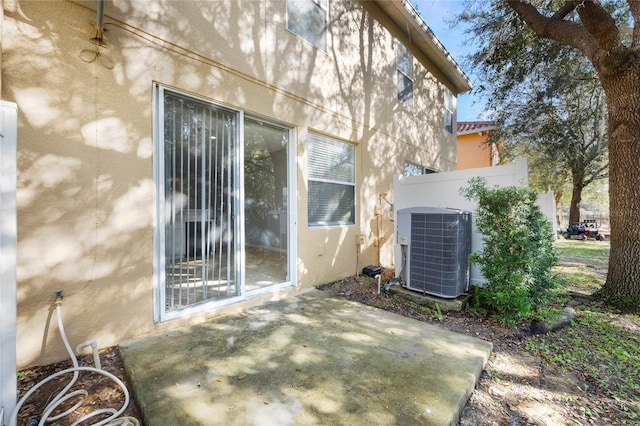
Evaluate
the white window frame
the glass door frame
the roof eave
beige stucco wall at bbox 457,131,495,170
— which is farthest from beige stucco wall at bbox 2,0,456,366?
beige stucco wall at bbox 457,131,495,170

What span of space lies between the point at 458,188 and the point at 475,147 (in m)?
10.7

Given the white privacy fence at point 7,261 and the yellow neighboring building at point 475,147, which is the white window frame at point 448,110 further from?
the white privacy fence at point 7,261

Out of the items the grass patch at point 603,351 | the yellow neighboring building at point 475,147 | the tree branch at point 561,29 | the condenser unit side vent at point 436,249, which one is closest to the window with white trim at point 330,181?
the condenser unit side vent at point 436,249

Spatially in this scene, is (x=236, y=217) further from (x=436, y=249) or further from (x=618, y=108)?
(x=618, y=108)

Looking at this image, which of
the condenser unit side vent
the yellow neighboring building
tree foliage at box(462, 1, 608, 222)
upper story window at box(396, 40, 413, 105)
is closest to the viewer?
the condenser unit side vent

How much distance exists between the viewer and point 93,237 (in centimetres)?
243

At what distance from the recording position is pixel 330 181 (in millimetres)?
4773

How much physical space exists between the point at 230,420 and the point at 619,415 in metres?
2.56

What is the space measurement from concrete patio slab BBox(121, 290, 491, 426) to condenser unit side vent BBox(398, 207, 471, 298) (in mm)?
834

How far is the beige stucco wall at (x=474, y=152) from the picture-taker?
42.4ft

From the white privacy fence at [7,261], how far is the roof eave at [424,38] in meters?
6.32

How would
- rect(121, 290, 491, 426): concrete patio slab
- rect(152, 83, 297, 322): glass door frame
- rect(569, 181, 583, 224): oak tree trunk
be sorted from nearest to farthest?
rect(121, 290, 491, 426): concrete patio slab < rect(152, 83, 297, 322): glass door frame < rect(569, 181, 583, 224): oak tree trunk

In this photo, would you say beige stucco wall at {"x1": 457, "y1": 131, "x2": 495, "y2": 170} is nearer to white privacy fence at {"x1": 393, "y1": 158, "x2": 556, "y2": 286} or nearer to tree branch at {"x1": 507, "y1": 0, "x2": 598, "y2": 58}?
tree branch at {"x1": 507, "y1": 0, "x2": 598, "y2": 58}

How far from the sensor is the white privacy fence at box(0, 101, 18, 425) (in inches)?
59.7
